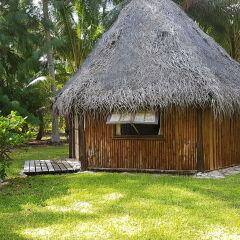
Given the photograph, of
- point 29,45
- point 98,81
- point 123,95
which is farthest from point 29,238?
point 29,45

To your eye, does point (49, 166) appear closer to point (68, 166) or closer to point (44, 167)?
point (44, 167)

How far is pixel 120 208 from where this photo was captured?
5.48 meters

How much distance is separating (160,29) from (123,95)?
103 inches

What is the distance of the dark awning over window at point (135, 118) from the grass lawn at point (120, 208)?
1.30m

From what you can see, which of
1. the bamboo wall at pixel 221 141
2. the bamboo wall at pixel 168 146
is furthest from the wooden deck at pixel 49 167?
the bamboo wall at pixel 221 141

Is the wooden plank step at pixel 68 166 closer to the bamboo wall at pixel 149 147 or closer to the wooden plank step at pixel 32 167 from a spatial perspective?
the bamboo wall at pixel 149 147

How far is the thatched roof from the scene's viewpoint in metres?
8.38

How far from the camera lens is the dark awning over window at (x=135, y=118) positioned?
28.0 ft

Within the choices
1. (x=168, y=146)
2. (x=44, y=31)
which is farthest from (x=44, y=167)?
(x=44, y=31)

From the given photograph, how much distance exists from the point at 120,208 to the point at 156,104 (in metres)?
3.42

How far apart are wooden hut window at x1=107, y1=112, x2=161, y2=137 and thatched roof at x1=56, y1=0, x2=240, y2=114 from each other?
0.24 m

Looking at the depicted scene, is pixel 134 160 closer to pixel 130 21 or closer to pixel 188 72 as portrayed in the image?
pixel 188 72

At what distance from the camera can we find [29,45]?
17.1m

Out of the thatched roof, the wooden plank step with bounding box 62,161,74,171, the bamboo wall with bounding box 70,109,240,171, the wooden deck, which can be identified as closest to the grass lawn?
the wooden deck
